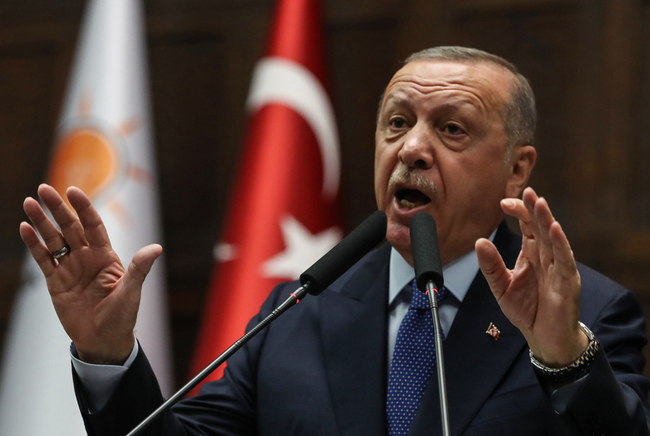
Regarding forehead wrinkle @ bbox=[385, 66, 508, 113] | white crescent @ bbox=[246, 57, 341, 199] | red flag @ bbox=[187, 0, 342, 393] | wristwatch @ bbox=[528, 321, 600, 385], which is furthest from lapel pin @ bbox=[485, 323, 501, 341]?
white crescent @ bbox=[246, 57, 341, 199]

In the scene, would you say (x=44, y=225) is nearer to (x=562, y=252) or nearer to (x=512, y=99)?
(x=562, y=252)

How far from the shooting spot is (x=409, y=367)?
1527 millimetres

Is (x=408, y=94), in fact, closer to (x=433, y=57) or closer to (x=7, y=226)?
(x=433, y=57)

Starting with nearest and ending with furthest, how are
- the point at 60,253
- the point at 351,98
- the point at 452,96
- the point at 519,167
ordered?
1. the point at 60,253
2. the point at 452,96
3. the point at 519,167
4. the point at 351,98

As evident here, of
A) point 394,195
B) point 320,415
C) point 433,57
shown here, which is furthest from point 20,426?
point 433,57

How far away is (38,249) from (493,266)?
829 millimetres

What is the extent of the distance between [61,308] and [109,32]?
1.95 m

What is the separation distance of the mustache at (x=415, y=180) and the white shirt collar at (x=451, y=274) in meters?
0.19

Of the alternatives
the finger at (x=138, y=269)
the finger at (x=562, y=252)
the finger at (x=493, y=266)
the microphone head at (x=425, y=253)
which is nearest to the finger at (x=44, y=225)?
the finger at (x=138, y=269)

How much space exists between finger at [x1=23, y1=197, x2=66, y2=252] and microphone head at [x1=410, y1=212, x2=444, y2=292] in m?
0.65

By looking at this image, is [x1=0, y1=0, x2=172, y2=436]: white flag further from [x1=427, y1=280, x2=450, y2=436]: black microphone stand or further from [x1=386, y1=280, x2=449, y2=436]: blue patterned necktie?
[x1=427, y1=280, x2=450, y2=436]: black microphone stand

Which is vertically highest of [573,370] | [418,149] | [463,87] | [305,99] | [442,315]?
[463,87]

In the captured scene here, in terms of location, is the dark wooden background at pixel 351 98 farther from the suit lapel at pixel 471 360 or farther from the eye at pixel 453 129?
the suit lapel at pixel 471 360

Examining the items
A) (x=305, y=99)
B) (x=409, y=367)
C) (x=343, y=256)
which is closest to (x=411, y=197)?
(x=409, y=367)
